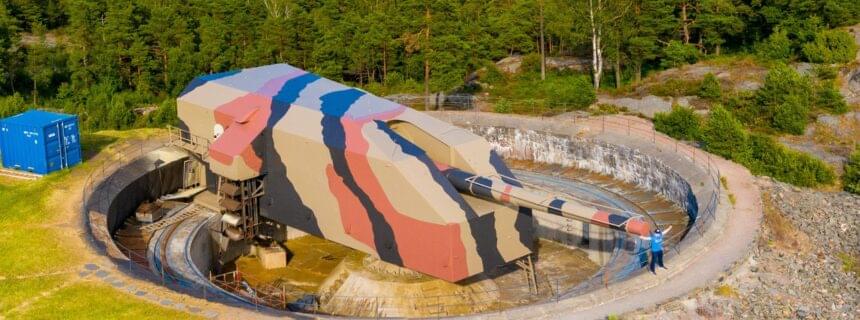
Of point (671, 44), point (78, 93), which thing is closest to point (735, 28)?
point (671, 44)

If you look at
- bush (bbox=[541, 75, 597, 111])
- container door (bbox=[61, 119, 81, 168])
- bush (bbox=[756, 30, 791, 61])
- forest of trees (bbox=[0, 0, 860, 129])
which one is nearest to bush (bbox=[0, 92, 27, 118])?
forest of trees (bbox=[0, 0, 860, 129])

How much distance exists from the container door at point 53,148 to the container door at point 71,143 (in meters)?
0.29

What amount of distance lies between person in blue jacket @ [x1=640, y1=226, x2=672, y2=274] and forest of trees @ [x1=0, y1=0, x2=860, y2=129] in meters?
28.5

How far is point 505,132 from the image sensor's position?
174 ft

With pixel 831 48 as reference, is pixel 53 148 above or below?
below

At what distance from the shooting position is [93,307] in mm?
31266

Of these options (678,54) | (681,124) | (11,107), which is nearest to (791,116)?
(681,124)

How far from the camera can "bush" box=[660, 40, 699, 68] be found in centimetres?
6862

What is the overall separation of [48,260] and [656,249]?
68.4ft

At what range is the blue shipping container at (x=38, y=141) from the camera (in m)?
44.1

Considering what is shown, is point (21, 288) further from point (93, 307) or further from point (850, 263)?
point (850, 263)

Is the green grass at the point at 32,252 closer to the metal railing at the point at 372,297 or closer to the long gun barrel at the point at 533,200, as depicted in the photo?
the metal railing at the point at 372,297

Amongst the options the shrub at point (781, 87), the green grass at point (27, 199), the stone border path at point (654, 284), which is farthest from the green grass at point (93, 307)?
the shrub at point (781, 87)

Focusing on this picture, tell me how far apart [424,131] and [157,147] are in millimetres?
20043
